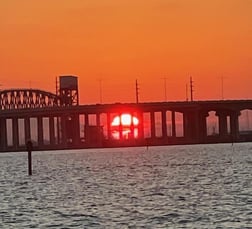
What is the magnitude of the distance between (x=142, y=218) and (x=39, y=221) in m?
4.92

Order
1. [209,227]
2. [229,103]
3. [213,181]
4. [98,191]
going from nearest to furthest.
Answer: [209,227]
[98,191]
[213,181]
[229,103]

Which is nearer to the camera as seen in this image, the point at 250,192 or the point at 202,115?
the point at 250,192

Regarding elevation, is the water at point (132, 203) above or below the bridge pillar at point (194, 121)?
below

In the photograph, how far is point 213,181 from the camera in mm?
69125

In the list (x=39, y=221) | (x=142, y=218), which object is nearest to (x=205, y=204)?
(x=142, y=218)

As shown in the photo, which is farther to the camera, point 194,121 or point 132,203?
point 194,121

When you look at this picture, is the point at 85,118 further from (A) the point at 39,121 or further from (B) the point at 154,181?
(B) the point at 154,181

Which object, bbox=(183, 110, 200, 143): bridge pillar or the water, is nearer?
the water

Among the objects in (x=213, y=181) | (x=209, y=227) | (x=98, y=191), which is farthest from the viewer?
(x=213, y=181)

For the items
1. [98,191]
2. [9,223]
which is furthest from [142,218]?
[98,191]

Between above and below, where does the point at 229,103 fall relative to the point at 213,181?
above

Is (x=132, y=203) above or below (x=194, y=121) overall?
below

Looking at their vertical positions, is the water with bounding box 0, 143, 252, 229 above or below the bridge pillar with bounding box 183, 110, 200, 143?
below

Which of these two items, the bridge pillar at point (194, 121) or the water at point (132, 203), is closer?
the water at point (132, 203)
